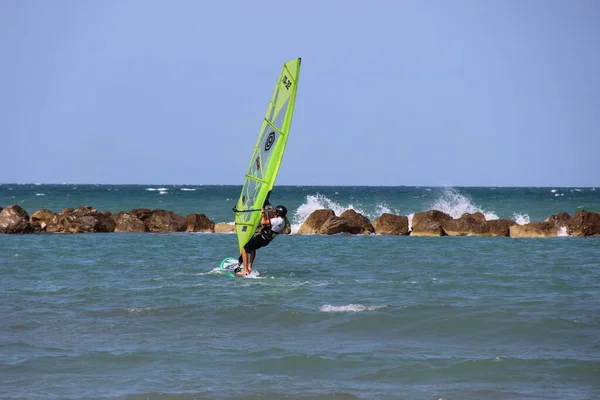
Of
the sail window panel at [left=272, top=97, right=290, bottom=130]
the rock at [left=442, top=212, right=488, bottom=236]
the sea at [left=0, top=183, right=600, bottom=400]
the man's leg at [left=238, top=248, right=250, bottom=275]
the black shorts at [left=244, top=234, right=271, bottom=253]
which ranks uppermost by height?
the sail window panel at [left=272, top=97, right=290, bottom=130]

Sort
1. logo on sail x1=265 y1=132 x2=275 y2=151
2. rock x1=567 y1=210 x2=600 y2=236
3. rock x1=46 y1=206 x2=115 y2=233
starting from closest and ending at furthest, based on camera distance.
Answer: logo on sail x1=265 y1=132 x2=275 y2=151
rock x1=567 y1=210 x2=600 y2=236
rock x1=46 y1=206 x2=115 y2=233

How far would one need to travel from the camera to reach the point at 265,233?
14.1 metres

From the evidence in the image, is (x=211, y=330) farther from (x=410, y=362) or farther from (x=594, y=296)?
(x=594, y=296)

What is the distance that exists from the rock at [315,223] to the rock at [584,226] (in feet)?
25.0

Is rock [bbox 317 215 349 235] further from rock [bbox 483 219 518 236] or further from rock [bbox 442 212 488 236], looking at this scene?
rock [bbox 483 219 518 236]

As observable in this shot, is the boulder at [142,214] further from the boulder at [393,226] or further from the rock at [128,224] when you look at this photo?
the boulder at [393,226]

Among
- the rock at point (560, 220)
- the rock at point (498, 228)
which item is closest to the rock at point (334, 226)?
the rock at point (498, 228)

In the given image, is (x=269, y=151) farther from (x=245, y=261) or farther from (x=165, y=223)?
(x=165, y=223)

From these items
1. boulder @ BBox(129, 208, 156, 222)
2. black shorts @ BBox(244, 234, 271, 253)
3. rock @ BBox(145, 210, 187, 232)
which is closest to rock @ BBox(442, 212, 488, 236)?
rock @ BBox(145, 210, 187, 232)

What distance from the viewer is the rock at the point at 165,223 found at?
26.9 m

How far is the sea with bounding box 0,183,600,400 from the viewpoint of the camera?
24.5ft

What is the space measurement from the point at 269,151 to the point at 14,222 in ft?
46.6

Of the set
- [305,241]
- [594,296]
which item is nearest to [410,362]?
[594,296]

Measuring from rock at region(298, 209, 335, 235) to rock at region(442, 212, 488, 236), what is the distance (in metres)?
3.86
